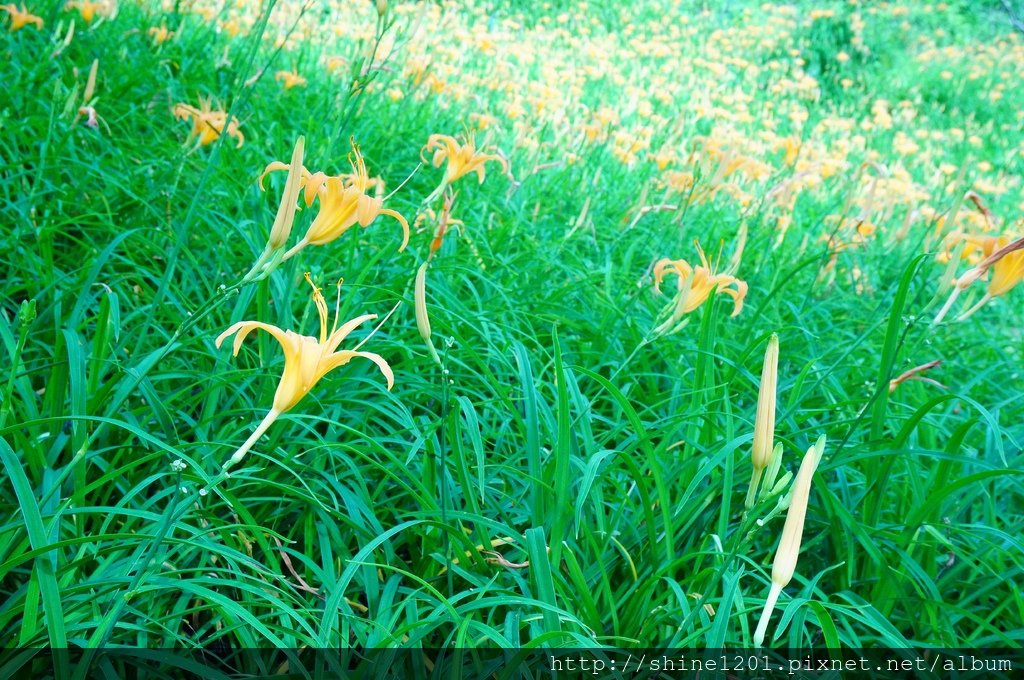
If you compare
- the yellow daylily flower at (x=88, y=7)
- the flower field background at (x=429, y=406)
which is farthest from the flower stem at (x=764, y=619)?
the yellow daylily flower at (x=88, y=7)

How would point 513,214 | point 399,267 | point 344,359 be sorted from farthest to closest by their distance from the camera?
point 513,214 < point 399,267 < point 344,359

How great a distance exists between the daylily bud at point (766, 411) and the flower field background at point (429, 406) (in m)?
0.06

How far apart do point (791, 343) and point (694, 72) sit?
6.44 m

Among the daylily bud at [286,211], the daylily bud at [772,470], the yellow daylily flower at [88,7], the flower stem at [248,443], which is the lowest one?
the yellow daylily flower at [88,7]

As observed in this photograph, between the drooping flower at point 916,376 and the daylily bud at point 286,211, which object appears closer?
the daylily bud at point 286,211

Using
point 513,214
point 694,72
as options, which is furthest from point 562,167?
point 694,72

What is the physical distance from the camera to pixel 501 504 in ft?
6.15

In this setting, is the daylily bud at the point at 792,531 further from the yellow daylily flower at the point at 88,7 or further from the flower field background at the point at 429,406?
the yellow daylily flower at the point at 88,7

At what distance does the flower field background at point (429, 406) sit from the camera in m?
1.44

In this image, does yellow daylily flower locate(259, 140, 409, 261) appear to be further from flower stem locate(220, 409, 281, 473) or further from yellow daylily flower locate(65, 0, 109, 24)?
yellow daylily flower locate(65, 0, 109, 24)

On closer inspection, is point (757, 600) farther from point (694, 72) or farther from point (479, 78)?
point (694, 72)

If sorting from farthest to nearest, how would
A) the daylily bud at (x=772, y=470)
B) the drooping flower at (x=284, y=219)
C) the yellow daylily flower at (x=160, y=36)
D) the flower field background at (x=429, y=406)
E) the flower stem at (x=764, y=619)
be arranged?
the yellow daylily flower at (x=160, y=36)
the flower field background at (x=429, y=406)
the drooping flower at (x=284, y=219)
the daylily bud at (x=772, y=470)
the flower stem at (x=764, y=619)

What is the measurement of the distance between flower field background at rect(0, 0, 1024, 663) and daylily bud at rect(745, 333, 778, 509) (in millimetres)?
55

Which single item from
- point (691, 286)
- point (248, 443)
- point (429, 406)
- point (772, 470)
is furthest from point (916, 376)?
point (248, 443)
